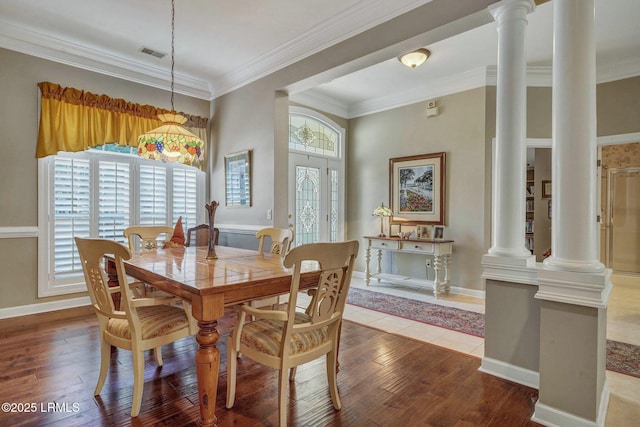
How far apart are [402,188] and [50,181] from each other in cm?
450

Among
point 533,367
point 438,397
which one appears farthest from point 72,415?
point 533,367

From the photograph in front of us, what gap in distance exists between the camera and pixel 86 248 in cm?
184

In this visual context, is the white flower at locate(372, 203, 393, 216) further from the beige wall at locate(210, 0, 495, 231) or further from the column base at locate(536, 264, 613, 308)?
the column base at locate(536, 264, 613, 308)

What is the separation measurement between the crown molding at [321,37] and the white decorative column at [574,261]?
118 centimetres

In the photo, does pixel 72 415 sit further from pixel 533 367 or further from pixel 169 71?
pixel 169 71

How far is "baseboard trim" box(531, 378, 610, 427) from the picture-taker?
1.74 metres

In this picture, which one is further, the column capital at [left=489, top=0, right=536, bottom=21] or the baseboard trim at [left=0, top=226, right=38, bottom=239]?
the baseboard trim at [left=0, top=226, right=38, bottom=239]

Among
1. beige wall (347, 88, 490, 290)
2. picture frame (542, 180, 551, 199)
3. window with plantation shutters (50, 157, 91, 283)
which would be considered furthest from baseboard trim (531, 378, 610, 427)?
picture frame (542, 180, 551, 199)

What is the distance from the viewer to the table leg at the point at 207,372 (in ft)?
5.20

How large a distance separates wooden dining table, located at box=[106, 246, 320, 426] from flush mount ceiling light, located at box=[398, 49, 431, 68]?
282 cm

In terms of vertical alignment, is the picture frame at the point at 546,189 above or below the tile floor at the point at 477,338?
above

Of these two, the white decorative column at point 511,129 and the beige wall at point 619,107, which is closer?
the white decorative column at point 511,129

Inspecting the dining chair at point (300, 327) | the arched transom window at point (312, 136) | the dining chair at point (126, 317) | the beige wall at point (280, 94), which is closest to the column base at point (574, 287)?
the dining chair at point (300, 327)

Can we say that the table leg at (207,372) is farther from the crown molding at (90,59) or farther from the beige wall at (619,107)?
the beige wall at (619,107)
